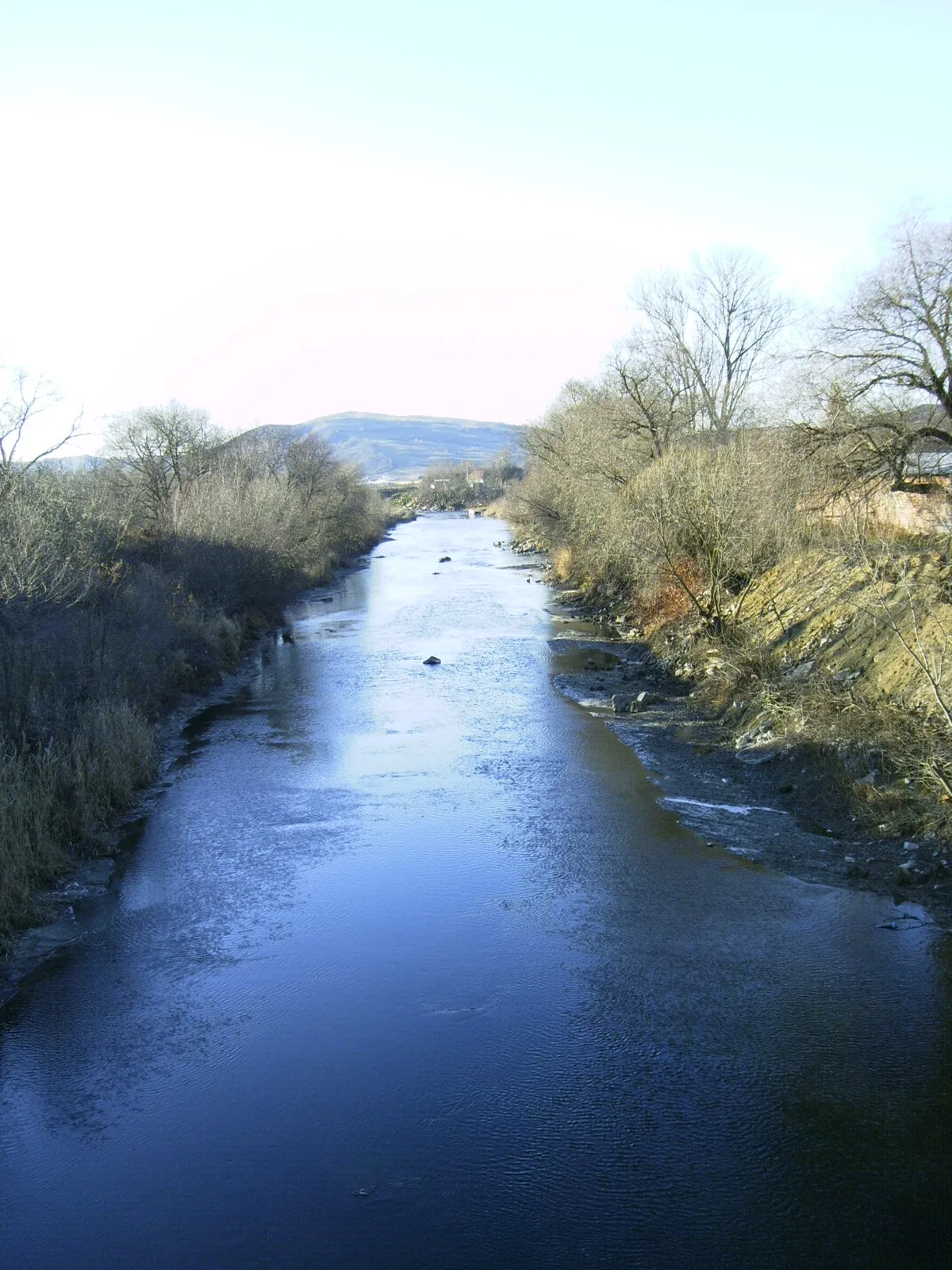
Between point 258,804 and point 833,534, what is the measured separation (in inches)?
439

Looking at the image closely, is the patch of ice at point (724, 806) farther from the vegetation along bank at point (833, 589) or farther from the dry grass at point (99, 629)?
the dry grass at point (99, 629)

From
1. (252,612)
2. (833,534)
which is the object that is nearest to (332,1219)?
(833,534)

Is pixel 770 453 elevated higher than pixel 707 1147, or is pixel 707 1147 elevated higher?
pixel 770 453

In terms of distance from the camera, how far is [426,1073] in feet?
25.3

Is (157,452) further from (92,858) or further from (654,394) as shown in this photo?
(92,858)

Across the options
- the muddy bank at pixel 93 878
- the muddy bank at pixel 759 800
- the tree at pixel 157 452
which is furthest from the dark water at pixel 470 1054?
the tree at pixel 157 452

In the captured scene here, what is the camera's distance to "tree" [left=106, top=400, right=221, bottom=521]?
43.0m

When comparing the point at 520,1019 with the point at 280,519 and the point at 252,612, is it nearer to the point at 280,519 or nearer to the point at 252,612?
the point at 252,612

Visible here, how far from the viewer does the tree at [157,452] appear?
43031 mm

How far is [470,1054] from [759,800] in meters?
6.93

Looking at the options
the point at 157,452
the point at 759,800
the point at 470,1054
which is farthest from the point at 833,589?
the point at 157,452

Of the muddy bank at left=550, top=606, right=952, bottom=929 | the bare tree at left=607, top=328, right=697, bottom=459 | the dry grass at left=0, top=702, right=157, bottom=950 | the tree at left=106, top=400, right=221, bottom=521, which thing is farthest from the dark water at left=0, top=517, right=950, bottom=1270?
the tree at left=106, top=400, right=221, bottom=521

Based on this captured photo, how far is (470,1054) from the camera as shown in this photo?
26.0 ft

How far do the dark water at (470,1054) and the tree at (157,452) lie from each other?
1250 inches
